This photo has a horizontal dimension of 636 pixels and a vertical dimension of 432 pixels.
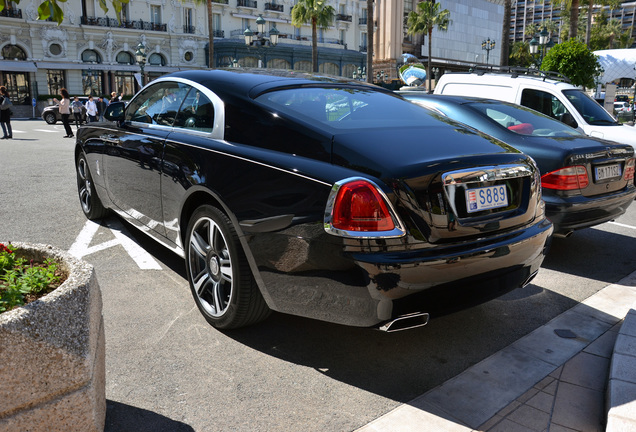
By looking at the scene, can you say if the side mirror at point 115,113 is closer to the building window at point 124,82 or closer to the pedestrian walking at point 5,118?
the pedestrian walking at point 5,118

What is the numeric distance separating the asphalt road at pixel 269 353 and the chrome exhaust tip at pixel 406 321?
38cm

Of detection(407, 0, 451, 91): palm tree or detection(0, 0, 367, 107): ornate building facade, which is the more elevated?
detection(407, 0, 451, 91): palm tree

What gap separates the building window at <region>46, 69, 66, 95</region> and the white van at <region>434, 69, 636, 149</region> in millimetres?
43283

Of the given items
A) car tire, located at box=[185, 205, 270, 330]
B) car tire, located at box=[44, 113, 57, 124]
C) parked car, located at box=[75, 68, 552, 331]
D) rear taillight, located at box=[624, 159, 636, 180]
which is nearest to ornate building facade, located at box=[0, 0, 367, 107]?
car tire, located at box=[44, 113, 57, 124]

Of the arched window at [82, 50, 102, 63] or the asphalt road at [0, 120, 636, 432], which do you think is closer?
the asphalt road at [0, 120, 636, 432]

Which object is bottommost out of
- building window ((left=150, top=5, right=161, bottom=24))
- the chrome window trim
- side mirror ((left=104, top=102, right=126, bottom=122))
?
the chrome window trim

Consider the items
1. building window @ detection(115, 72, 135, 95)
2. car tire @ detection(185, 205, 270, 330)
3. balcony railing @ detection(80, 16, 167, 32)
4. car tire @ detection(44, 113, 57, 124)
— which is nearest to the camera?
car tire @ detection(185, 205, 270, 330)

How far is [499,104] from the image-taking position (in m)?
6.00

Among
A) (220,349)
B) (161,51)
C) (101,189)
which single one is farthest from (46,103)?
(220,349)

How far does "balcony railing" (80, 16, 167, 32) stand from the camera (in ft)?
147

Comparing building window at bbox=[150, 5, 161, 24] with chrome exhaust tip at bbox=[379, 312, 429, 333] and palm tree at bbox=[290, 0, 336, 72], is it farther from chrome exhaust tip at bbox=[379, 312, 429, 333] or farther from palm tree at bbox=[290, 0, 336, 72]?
chrome exhaust tip at bbox=[379, 312, 429, 333]

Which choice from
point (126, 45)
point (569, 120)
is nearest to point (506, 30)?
point (569, 120)

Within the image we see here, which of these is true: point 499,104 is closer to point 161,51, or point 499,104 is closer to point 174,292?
point 174,292

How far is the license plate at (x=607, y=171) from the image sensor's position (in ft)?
16.2
